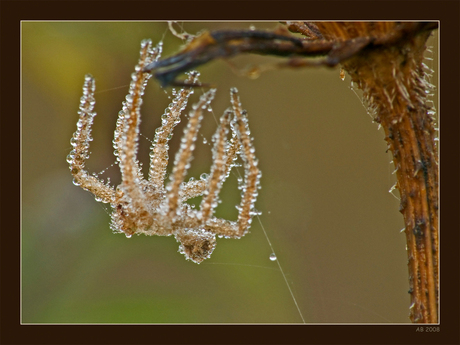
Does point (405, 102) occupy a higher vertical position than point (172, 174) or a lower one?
higher

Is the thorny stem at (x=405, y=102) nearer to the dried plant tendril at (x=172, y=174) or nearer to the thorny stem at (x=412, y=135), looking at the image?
the thorny stem at (x=412, y=135)

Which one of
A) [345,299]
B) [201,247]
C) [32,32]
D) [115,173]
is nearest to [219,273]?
[345,299]

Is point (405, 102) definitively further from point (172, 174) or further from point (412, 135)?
point (172, 174)

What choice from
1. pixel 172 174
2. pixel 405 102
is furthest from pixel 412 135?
pixel 172 174

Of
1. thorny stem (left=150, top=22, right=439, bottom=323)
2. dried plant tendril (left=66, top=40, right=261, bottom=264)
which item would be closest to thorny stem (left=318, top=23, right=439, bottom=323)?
thorny stem (left=150, top=22, right=439, bottom=323)

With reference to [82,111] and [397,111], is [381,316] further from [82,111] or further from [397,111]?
[82,111]

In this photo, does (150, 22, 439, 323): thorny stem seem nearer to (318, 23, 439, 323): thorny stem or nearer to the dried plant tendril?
(318, 23, 439, 323): thorny stem

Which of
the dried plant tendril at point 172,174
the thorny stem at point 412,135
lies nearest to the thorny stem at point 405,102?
the thorny stem at point 412,135

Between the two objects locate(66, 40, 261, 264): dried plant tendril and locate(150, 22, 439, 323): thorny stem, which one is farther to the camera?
locate(66, 40, 261, 264): dried plant tendril

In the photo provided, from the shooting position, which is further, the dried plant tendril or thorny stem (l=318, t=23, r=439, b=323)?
the dried plant tendril
